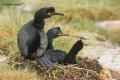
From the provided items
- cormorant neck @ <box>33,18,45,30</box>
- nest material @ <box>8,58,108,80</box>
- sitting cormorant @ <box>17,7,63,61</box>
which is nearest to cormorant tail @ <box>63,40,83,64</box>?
nest material @ <box>8,58,108,80</box>

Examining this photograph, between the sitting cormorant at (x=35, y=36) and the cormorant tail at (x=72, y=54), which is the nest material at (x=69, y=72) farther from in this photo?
the sitting cormorant at (x=35, y=36)

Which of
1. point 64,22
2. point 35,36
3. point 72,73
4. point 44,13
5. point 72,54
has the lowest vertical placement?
point 64,22

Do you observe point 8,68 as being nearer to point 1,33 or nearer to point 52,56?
point 52,56

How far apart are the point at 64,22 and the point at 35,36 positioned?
19.2 ft

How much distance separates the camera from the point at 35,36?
7.08 m

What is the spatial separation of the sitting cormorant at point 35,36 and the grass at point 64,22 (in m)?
0.24

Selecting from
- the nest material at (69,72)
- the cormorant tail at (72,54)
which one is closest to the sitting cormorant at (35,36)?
the nest material at (69,72)

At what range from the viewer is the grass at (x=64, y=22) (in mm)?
7062

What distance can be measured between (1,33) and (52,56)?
165cm

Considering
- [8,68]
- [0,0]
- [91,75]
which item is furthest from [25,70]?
[0,0]

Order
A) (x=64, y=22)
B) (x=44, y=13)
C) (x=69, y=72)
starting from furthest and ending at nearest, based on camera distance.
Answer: (x=64, y=22), (x=69, y=72), (x=44, y=13)

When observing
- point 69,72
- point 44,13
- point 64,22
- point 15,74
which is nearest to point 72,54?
point 69,72

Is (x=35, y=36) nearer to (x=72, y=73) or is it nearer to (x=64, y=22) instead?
(x=72, y=73)

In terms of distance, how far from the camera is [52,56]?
24.0 ft
